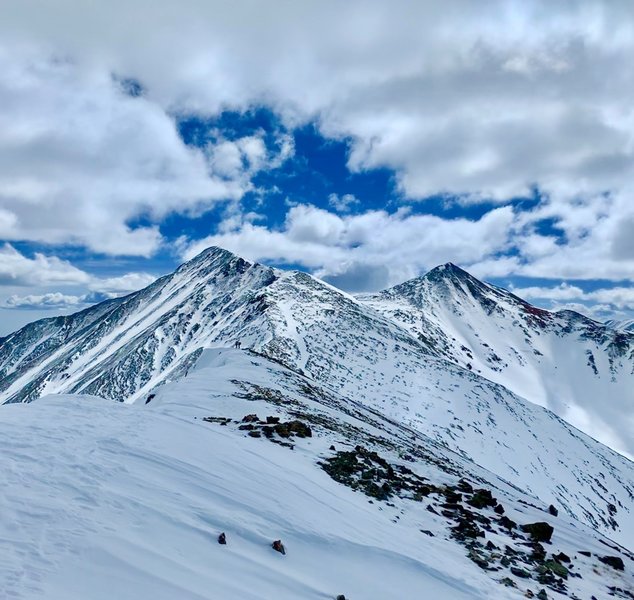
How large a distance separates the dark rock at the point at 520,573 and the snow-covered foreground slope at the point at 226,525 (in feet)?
0.09

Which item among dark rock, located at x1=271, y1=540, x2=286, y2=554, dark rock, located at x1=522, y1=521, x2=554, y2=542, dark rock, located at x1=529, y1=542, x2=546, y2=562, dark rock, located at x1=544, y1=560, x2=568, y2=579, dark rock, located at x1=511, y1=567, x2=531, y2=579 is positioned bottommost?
dark rock, located at x1=271, y1=540, x2=286, y2=554

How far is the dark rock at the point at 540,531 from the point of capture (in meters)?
11.9

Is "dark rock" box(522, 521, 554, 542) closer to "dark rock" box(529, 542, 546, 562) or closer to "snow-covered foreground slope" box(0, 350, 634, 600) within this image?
"snow-covered foreground slope" box(0, 350, 634, 600)

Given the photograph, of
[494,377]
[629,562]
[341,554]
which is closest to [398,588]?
[341,554]

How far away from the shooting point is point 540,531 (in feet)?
39.5

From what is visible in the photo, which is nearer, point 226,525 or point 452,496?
point 226,525

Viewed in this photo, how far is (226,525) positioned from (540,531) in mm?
9153

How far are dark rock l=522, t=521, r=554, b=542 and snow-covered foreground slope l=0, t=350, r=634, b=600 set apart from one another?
0.22 meters

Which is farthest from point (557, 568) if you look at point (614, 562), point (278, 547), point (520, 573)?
point (278, 547)

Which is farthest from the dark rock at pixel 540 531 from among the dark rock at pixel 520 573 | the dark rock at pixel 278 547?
the dark rock at pixel 278 547

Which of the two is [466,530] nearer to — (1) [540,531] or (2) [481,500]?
(1) [540,531]

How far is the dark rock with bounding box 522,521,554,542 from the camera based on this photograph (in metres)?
11.9

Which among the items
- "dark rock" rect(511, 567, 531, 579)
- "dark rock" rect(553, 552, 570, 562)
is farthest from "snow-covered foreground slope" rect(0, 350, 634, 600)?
"dark rock" rect(553, 552, 570, 562)

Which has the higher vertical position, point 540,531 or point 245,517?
point 540,531
